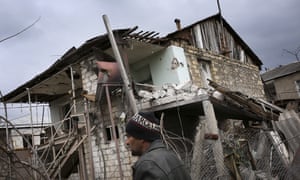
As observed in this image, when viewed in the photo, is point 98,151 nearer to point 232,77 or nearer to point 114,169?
point 114,169

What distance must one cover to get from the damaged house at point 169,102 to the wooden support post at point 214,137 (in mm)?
24

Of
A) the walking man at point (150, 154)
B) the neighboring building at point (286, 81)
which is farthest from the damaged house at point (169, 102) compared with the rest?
the neighboring building at point (286, 81)

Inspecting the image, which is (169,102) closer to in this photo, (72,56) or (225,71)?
(72,56)

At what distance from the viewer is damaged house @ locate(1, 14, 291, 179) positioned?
738 cm

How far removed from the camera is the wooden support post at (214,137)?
22.7ft

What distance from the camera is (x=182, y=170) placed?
2.35 metres

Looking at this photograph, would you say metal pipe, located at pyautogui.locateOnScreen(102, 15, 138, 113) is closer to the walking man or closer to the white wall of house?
the white wall of house

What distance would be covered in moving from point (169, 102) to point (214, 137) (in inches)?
72.4

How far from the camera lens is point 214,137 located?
280 inches

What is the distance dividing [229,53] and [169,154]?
1255 cm

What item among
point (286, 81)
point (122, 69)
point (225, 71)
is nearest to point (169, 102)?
point (122, 69)

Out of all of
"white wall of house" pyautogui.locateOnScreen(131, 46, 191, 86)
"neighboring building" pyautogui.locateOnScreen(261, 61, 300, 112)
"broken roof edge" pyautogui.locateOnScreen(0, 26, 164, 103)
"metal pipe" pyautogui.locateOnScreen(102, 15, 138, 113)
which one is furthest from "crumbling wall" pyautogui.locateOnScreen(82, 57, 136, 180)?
"neighboring building" pyautogui.locateOnScreen(261, 61, 300, 112)

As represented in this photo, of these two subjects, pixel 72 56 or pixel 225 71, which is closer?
pixel 72 56

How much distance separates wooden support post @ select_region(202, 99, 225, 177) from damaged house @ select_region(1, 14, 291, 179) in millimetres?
24
